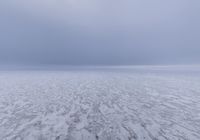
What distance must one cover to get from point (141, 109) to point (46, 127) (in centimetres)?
374

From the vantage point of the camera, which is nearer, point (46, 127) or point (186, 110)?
point (46, 127)

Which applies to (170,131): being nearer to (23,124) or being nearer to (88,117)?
(88,117)

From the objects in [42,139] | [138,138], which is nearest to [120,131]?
[138,138]

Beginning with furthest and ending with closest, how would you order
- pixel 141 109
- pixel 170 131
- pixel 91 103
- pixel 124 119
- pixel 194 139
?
pixel 91 103, pixel 141 109, pixel 124 119, pixel 170 131, pixel 194 139

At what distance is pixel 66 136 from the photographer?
2.93 m

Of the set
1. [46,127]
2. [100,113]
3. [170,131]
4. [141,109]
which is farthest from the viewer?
[141,109]

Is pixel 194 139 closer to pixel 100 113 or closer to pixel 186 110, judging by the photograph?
pixel 186 110

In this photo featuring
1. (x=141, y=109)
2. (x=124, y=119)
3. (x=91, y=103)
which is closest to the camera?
(x=124, y=119)

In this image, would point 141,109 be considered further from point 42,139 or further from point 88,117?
point 42,139

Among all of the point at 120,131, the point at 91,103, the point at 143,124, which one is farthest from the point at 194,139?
the point at 91,103

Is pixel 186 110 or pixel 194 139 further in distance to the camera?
pixel 186 110

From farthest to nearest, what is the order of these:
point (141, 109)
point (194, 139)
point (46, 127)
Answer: point (141, 109) → point (46, 127) → point (194, 139)

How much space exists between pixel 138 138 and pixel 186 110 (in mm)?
3155

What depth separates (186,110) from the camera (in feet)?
14.9
